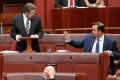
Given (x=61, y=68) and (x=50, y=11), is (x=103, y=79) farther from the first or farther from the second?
(x=50, y=11)

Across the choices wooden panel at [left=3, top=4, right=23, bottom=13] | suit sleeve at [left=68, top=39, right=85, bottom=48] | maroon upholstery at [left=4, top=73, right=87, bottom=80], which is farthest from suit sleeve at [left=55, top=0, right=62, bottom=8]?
maroon upholstery at [left=4, top=73, right=87, bottom=80]

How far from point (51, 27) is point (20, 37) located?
6.32ft

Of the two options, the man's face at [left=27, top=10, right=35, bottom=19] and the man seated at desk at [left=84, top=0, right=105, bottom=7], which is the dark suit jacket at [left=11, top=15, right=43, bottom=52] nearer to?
the man's face at [left=27, top=10, right=35, bottom=19]

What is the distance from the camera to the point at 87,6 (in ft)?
20.9

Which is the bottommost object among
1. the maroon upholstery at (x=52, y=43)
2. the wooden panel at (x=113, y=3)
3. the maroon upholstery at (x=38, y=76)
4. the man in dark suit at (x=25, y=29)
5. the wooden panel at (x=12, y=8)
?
the maroon upholstery at (x=38, y=76)

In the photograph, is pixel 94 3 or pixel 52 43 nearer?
pixel 52 43

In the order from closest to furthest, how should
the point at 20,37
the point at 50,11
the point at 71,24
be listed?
the point at 20,37
the point at 71,24
the point at 50,11

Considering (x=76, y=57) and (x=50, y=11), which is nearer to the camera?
(x=76, y=57)

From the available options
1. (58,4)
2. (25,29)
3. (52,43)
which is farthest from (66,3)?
(25,29)

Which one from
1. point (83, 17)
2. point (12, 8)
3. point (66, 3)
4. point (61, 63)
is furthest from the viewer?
point (12, 8)

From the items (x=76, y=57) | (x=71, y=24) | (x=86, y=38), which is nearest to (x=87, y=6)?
(x=71, y=24)

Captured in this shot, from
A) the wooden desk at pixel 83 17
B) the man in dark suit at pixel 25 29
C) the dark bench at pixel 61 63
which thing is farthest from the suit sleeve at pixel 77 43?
the wooden desk at pixel 83 17

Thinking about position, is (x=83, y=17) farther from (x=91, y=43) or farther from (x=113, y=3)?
(x=91, y=43)

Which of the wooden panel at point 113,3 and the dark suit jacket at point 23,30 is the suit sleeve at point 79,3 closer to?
the wooden panel at point 113,3
